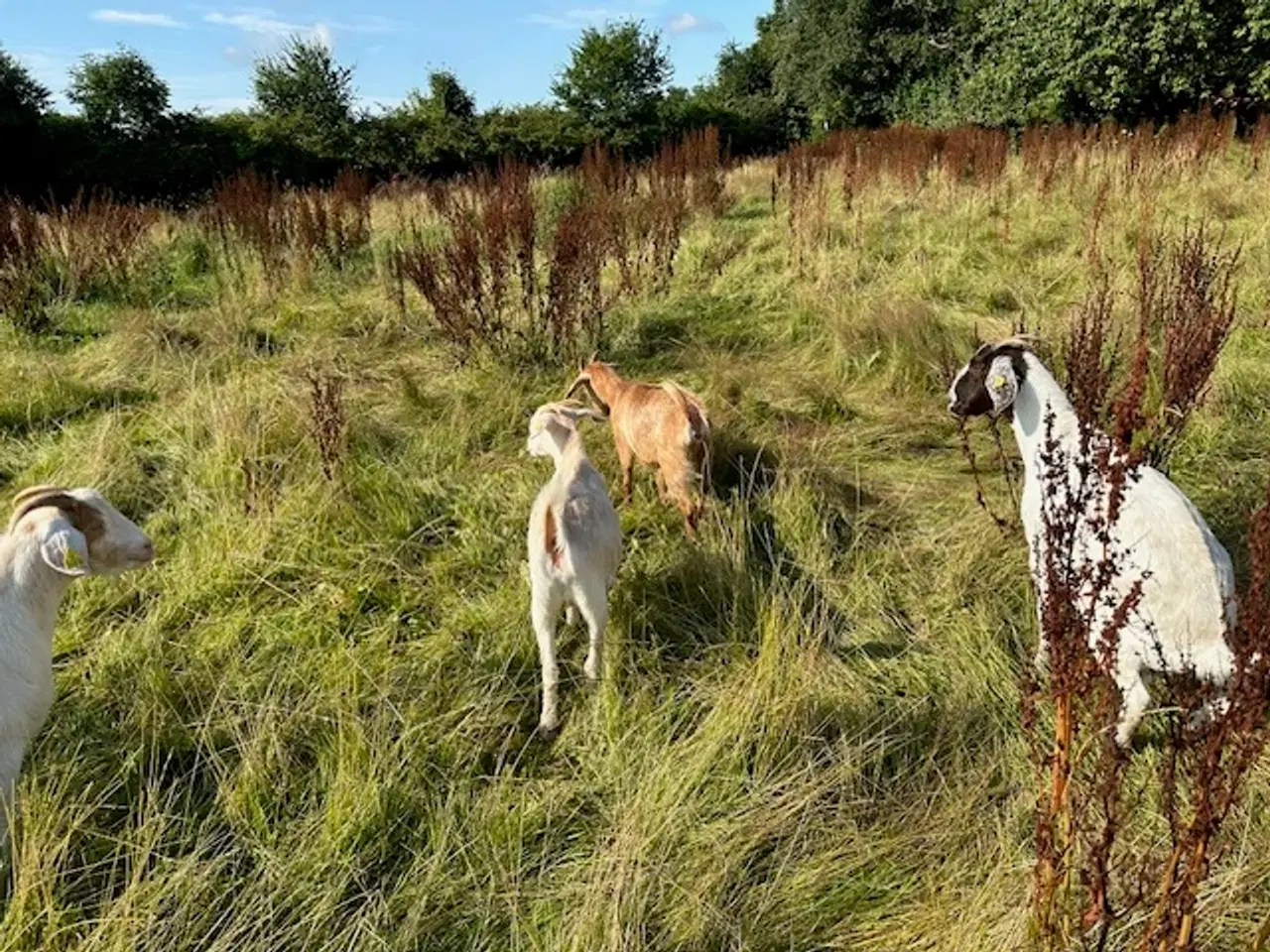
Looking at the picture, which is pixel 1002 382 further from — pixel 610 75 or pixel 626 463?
pixel 610 75

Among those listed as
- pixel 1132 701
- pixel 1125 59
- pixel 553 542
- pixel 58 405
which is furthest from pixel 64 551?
pixel 1125 59

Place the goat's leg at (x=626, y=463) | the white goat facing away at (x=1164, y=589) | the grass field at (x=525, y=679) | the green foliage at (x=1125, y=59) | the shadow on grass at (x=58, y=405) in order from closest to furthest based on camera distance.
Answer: the grass field at (x=525, y=679), the white goat facing away at (x=1164, y=589), the goat's leg at (x=626, y=463), the shadow on grass at (x=58, y=405), the green foliage at (x=1125, y=59)

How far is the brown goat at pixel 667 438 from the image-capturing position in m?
3.52

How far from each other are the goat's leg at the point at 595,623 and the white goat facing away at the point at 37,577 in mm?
1384

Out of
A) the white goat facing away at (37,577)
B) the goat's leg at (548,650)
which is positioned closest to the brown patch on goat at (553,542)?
the goat's leg at (548,650)

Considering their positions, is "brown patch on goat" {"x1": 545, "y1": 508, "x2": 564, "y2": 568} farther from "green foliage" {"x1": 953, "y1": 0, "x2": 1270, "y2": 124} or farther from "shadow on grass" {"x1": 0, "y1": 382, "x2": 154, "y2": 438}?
"green foliage" {"x1": 953, "y1": 0, "x2": 1270, "y2": 124}

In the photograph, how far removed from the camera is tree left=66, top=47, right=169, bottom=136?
61.1 ft

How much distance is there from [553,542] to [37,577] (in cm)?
148

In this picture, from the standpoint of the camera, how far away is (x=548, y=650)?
8.85 feet

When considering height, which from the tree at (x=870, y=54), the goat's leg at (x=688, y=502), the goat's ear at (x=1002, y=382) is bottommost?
the goat's leg at (x=688, y=502)

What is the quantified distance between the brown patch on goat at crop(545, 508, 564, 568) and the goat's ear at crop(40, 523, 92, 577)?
130cm

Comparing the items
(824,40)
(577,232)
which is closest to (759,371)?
(577,232)

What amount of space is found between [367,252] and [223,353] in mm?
3127

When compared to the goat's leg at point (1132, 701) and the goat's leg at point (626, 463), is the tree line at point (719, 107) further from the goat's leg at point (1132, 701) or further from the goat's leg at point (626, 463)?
the goat's leg at point (1132, 701)
